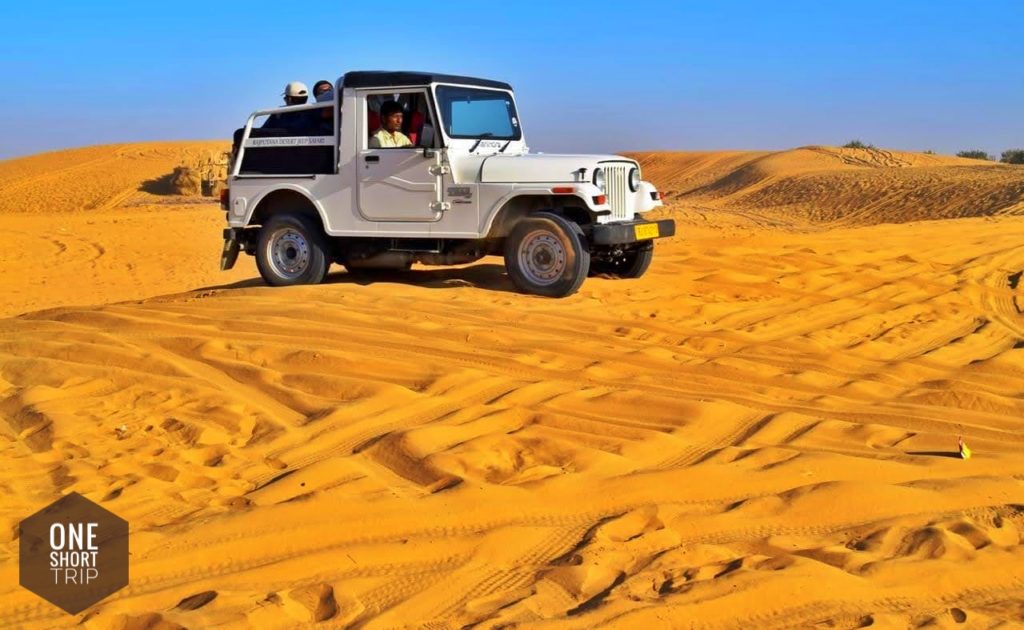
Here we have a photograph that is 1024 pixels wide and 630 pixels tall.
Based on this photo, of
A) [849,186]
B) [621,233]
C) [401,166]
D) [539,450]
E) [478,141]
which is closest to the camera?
[539,450]

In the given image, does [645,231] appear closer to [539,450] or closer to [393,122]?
[393,122]

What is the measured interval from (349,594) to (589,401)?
2644 mm

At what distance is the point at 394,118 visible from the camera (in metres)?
10.2

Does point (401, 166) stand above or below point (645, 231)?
above

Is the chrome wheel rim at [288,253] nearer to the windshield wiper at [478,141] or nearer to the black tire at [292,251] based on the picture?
the black tire at [292,251]

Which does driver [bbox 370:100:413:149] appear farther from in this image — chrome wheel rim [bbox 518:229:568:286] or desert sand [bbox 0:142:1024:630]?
chrome wheel rim [bbox 518:229:568:286]

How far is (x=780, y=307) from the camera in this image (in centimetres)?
959

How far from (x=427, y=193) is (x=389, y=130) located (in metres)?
0.80

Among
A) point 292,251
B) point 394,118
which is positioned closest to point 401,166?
point 394,118

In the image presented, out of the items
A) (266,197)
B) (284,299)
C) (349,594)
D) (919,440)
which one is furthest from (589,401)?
(266,197)

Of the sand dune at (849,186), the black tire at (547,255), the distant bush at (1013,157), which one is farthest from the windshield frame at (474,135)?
the distant bush at (1013,157)

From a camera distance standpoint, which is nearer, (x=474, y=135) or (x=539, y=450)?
(x=539, y=450)

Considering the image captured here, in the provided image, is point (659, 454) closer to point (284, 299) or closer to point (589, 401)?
point (589, 401)

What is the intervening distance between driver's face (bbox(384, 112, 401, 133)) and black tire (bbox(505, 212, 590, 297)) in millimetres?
1625
